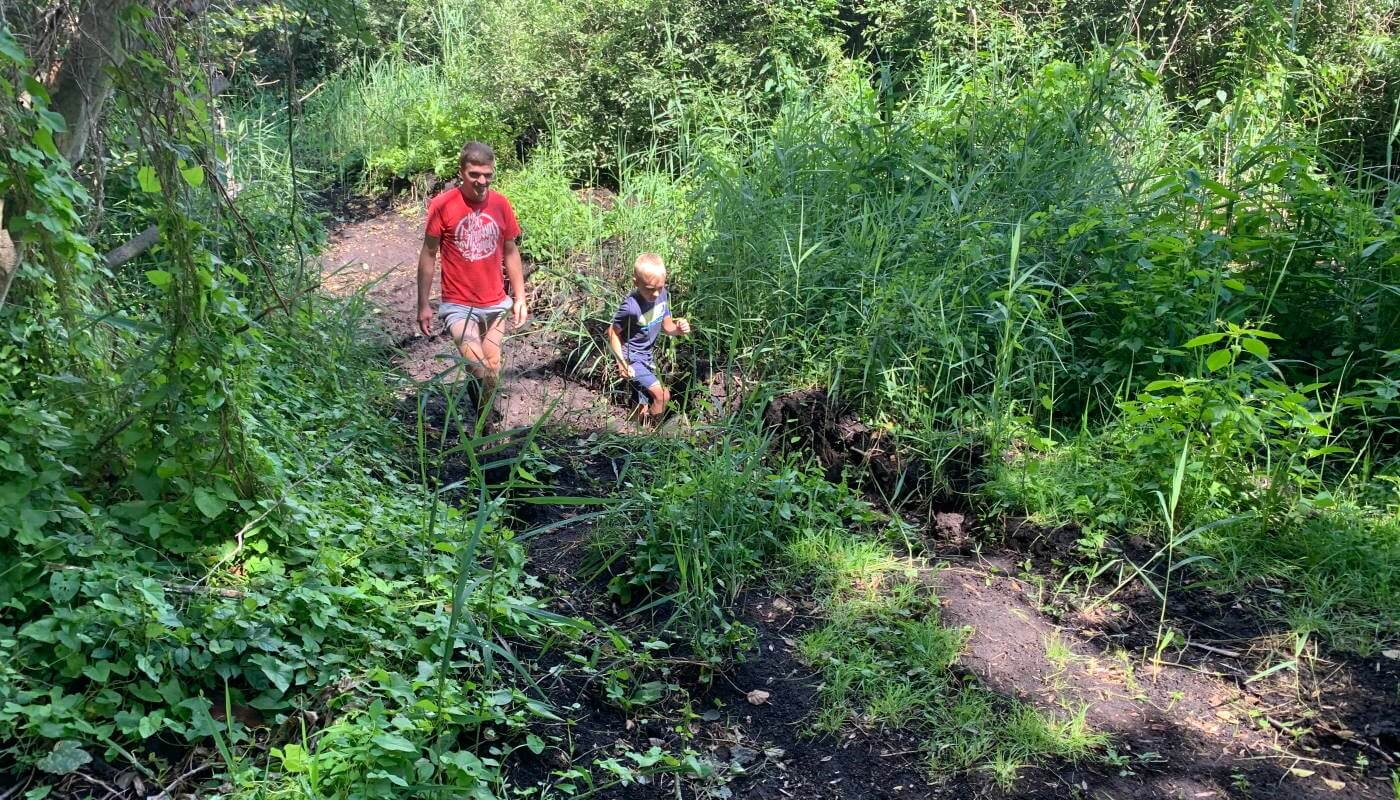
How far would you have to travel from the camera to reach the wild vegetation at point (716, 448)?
2752 millimetres

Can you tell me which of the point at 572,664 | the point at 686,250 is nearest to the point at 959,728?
the point at 572,664

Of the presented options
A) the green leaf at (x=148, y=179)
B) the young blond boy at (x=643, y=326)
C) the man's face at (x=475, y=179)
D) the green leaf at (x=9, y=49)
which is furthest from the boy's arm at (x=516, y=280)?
the green leaf at (x=9, y=49)

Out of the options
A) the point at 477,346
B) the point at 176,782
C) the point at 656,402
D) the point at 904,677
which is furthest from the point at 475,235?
the point at 176,782

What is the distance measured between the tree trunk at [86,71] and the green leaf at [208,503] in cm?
127

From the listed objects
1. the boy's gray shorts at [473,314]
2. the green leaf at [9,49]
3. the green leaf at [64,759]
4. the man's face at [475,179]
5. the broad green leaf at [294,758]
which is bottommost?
the boy's gray shorts at [473,314]

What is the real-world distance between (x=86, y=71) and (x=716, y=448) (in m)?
2.77

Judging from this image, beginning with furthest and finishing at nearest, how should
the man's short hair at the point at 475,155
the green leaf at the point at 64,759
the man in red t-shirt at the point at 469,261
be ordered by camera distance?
the man in red t-shirt at the point at 469,261 → the man's short hair at the point at 475,155 → the green leaf at the point at 64,759

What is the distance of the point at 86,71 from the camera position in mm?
3254

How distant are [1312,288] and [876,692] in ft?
10.8

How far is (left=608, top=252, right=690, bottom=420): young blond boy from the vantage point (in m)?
6.11

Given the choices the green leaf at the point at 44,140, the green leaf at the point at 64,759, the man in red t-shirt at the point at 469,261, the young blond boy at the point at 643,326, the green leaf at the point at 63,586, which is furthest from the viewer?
the young blond boy at the point at 643,326

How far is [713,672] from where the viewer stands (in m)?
3.40

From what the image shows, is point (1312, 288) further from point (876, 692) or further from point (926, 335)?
point (876, 692)

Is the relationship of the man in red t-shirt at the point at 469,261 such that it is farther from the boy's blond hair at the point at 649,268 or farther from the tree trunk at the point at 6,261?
the tree trunk at the point at 6,261
